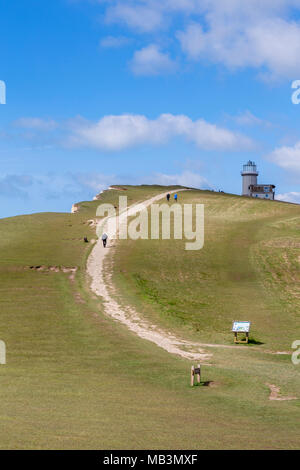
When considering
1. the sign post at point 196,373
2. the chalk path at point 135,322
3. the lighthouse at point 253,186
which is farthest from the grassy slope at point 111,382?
the lighthouse at point 253,186

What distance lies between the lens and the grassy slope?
1549 cm

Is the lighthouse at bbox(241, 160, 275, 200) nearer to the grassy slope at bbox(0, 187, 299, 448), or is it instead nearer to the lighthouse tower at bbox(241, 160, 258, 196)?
the lighthouse tower at bbox(241, 160, 258, 196)

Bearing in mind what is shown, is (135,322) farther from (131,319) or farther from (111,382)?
(111,382)

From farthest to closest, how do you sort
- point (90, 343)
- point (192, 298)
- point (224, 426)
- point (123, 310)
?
1. point (192, 298)
2. point (123, 310)
3. point (90, 343)
4. point (224, 426)

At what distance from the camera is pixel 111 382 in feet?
75.9

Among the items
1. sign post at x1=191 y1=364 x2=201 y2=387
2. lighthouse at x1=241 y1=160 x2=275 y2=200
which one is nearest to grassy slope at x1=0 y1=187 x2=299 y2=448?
sign post at x1=191 y1=364 x2=201 y2=387

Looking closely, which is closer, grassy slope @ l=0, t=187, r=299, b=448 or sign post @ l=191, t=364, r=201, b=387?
grassy slope @ l=0, t=187, r=299, b=448

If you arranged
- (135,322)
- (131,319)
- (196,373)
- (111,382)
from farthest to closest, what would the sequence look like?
(131,319)
(135,322)
(196,373)
(111,382)

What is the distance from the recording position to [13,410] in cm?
1766

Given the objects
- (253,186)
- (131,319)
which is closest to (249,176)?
(253,186)

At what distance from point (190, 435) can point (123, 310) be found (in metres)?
24.3

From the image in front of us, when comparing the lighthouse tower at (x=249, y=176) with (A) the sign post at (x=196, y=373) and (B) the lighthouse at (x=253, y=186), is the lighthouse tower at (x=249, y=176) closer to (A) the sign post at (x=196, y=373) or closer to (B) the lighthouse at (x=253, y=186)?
(B) the lighthouse at (x=253, y=186)
